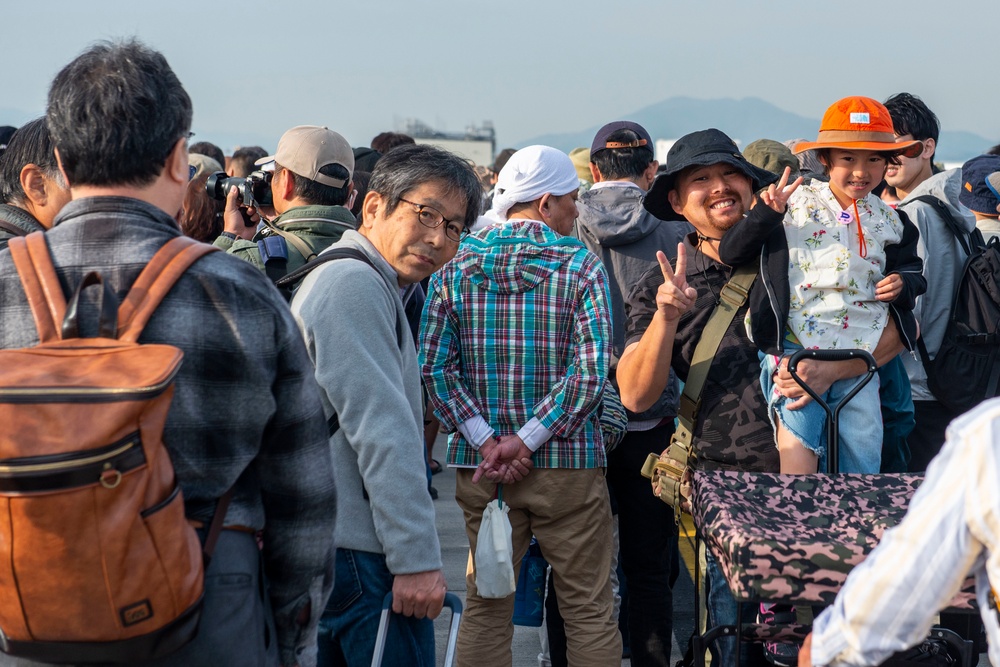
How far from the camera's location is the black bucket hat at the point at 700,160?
134 inches

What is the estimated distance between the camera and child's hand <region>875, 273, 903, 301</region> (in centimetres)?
329

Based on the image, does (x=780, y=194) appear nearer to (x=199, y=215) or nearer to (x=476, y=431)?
(x=476, y=431)

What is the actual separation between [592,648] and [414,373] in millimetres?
1652

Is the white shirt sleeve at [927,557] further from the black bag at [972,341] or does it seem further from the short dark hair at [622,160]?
the short dark hair at [622,160]

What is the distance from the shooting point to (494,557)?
11.8 ft

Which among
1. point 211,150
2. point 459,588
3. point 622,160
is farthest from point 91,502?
point 211,150

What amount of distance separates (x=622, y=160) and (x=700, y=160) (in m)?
1.59

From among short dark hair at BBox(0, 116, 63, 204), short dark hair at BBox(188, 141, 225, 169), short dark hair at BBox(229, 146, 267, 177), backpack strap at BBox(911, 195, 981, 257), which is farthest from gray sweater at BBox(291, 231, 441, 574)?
short dark hair at BBox(188, 141, 225, 169)

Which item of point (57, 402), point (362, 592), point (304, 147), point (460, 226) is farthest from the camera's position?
point (304, 147)

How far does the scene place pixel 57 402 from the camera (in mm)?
1516

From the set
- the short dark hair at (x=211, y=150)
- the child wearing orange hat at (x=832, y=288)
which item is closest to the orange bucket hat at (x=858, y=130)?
the child wearing orange hat at (x=832, y=288)

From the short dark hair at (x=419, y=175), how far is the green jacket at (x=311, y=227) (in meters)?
0.65

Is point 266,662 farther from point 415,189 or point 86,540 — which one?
point 415,189

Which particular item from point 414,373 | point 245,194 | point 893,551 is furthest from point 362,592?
point 245,194
